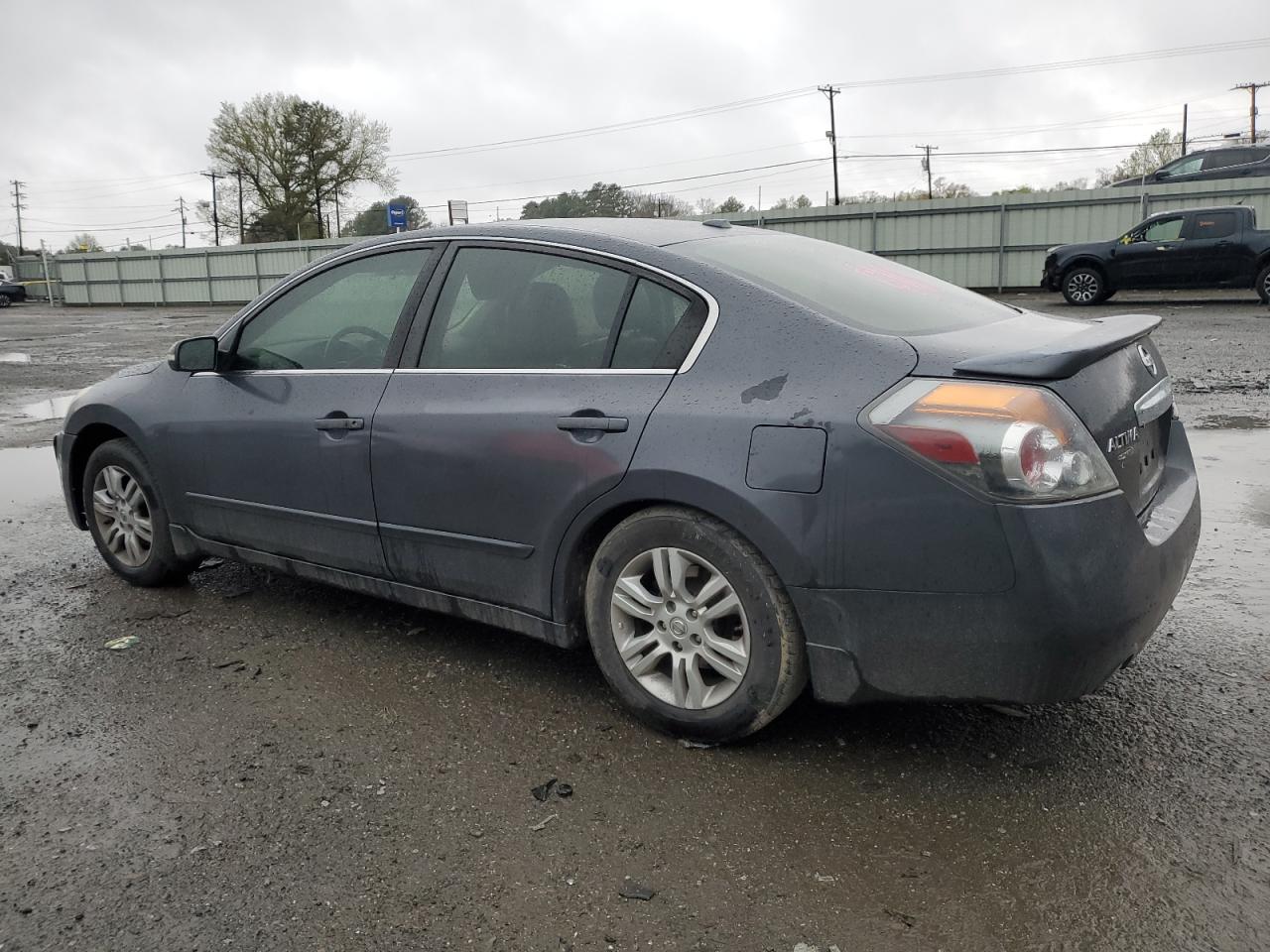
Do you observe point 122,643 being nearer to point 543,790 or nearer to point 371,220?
point 543,790

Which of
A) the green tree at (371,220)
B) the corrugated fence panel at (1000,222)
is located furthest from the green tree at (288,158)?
the corrugated fence panel at (1000,222)

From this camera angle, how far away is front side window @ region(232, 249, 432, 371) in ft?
12.4

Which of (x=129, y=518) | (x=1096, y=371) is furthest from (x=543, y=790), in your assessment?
(x=129, y=518)

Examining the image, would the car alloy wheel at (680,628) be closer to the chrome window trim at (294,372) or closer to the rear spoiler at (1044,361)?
the rear spoiler at (1044,361)

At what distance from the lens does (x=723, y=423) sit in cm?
283

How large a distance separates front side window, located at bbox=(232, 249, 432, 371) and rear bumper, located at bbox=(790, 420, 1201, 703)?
6.17 ft

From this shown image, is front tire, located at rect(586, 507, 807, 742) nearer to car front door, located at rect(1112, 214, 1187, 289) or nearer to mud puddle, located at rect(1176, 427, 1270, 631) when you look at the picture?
mud puddle, located at rect(1176, 427, 1270, 631)

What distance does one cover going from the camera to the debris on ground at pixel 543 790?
2.80 metres

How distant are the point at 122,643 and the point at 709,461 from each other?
2558mm

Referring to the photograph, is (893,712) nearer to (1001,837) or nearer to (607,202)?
(1001,837)

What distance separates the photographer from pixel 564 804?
2766 millimetres

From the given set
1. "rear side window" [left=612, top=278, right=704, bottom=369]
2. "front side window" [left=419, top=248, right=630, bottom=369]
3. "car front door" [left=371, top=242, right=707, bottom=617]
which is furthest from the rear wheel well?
"rear side window" [left=612, top=278, right=704, bottom=369]

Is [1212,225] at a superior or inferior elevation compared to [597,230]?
superior

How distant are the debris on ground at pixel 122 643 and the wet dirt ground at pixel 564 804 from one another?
0.11ft
